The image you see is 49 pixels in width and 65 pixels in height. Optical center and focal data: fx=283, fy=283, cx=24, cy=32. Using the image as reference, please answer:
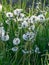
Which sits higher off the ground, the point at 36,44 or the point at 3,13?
the point at 3,13

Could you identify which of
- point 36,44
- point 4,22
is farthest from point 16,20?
point 36,44

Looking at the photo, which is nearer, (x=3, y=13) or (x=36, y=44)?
(x=36, y=44)

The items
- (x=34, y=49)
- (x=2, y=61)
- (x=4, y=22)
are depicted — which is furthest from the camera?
(x=4, y=22)

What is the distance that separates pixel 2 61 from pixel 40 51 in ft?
1.39

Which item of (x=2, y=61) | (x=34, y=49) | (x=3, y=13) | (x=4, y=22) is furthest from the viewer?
(x=3, y=13)

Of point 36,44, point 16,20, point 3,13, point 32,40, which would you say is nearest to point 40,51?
point 36,44

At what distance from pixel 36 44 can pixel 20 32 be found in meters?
0.20

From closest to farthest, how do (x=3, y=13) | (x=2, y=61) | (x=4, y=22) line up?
(x=2, y=61) < (x=4, y=22) < (x=3, y=13)

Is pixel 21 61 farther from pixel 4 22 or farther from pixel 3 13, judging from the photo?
pixel 3 13

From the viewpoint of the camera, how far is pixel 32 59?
251cm

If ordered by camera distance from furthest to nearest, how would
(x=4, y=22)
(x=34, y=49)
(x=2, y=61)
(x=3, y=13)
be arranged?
(x=3, y=13) < (x=4, y=22) < (x=34, y=49) < (x=2, y=61)

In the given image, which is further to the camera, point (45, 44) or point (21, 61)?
point (45, 44)

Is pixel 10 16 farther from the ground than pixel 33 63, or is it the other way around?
pixel 10 16

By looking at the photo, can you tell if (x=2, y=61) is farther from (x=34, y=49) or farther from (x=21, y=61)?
(x=34, y=49)
